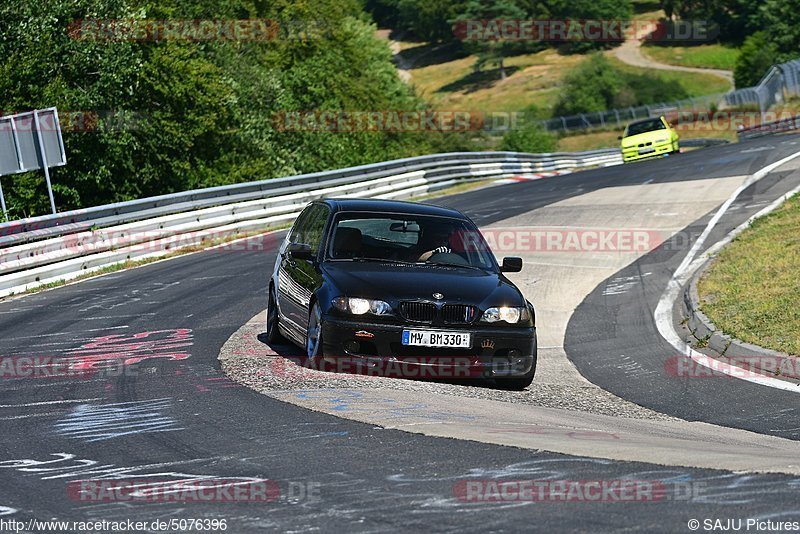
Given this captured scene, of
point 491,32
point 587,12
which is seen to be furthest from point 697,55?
point 491,32

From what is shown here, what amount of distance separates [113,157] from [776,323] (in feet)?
65.7

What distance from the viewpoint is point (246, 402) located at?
27.3ft

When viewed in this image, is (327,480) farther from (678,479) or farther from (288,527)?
(678,479)

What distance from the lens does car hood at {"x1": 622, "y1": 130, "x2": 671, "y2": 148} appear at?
1614 inches

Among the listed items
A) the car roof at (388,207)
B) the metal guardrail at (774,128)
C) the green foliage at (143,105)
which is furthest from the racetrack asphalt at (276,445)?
the metal guardrail at (774,128)

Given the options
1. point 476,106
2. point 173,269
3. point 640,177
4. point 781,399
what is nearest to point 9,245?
point 173,269

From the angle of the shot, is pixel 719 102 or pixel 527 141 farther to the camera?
pixel 719 102

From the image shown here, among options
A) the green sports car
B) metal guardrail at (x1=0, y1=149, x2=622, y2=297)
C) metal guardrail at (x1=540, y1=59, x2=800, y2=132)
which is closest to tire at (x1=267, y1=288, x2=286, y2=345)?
metal guardrail at (x1=0, y1=149, x2=622, y2=297)

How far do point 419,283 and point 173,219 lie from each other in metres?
13.6

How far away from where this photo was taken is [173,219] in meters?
22.7

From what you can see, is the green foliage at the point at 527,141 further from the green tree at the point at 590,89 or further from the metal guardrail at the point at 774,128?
the metal guardrail at the point at 774,128

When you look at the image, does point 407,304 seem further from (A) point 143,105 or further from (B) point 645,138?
(B) point 645,138

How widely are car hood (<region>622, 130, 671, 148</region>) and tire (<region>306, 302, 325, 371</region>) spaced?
107ft

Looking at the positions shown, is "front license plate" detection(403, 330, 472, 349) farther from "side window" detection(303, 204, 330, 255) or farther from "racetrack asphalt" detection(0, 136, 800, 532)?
"side window" detection(303, 204, 330, 255)
